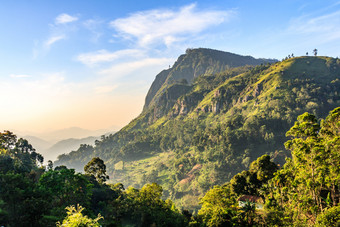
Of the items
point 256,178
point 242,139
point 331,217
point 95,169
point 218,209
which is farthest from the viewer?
point 242,139

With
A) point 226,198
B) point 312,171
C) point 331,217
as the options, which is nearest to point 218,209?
Answer: point 226,198

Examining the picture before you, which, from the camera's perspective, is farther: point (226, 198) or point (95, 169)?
point (95, 169)

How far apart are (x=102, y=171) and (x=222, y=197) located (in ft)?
117

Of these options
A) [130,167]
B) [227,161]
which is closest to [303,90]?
[227,161]

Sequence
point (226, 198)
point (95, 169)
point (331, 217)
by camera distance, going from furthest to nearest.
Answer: point (95, 169) < point (226, 198) < point (331, 217)

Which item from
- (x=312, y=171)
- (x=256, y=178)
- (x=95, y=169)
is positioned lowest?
(x=256, y=178)

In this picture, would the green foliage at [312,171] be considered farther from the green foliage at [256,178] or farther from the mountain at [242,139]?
the mountain at [242,139]

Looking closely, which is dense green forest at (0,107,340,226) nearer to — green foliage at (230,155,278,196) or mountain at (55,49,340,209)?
green foliage at (230,155,278,196)

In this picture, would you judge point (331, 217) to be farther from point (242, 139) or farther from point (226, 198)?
point (242, 139)

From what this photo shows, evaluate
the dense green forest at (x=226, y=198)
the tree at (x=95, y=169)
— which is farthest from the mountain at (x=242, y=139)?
the dense green forest at (x=226, y=198)

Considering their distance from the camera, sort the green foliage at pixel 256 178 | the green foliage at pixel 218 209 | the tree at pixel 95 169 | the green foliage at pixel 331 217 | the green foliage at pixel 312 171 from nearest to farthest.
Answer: the green foliage at pixel 331 217 < the green foliage at pixel 312 171 < the green foliage at pixel 218 209 < the green foliage at pixel 256 178 < the tree at pixel 95 169

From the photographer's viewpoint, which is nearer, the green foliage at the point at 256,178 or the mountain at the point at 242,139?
the green foliage at the point at 256,178

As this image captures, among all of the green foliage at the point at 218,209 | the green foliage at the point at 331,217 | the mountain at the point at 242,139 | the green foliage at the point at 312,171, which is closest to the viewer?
the green foliage at the point at 331,217

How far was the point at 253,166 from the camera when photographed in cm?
5103
